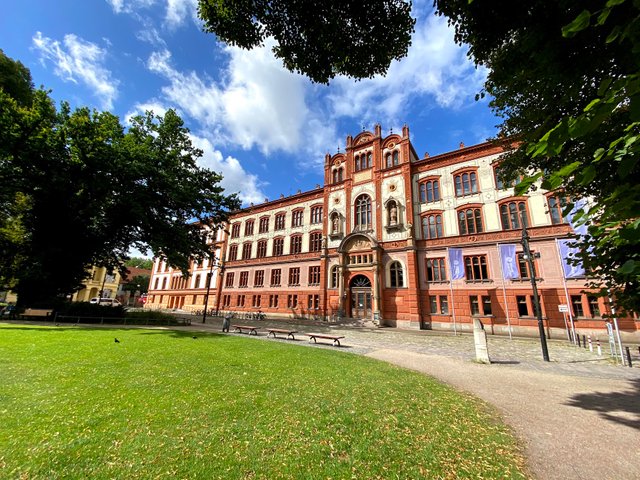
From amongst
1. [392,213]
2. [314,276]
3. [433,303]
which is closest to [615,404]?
[433,303]

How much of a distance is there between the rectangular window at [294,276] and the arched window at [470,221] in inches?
754

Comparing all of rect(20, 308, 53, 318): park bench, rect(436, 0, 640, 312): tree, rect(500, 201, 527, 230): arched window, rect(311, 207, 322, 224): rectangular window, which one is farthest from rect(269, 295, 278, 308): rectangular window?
rect(436, 0, 640, 312): tree

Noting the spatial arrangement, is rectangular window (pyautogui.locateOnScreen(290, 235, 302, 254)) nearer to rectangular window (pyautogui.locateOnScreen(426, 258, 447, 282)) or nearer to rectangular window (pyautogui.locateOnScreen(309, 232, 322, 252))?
rectangular window (pyautogui.locateOnScreen(309, 232, 322, 252))

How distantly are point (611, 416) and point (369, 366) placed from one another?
6111 millimetres

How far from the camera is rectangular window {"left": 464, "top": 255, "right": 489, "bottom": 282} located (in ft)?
77.7

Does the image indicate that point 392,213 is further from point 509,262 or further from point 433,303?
point 509,262

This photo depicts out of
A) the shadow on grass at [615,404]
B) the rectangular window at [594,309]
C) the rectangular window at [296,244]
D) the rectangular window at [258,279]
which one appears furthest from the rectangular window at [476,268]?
the rectangular window at [258,279]

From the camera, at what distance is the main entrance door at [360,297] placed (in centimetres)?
2805

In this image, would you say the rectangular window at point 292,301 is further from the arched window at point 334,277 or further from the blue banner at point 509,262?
the blue banner at point 509,262

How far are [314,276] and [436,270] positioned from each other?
14.0m

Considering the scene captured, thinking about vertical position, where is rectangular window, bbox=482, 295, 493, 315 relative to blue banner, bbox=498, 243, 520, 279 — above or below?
below

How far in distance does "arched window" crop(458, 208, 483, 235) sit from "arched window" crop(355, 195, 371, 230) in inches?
356

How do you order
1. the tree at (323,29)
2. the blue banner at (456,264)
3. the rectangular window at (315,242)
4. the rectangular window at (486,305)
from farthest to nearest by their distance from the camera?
1. the rectangular window at (315,242)
2. the blue banner at (456,264)
3. the rectangular window at (486,305)
4. the tree at (323,29)

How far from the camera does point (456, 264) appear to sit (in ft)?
76.8
